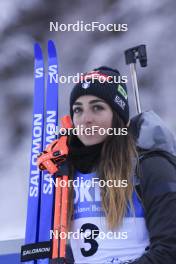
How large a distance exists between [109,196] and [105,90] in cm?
28

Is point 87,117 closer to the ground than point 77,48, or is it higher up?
closer to the ground

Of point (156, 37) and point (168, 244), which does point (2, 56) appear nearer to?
point (156, 37)

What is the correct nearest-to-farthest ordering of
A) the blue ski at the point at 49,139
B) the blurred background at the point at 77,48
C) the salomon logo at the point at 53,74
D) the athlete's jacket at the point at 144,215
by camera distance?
the athlete's jacket at the point at 144,215
the blue ski at the point at 49,139
the salomon logo at the point at 53,74
the blurred background at the point at 77,48

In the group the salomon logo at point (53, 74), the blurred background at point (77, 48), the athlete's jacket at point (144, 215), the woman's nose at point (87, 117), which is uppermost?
the blurred background at point (77, 48)

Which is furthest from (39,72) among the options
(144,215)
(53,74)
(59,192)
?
(144,215)

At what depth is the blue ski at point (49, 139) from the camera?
51.8 inches

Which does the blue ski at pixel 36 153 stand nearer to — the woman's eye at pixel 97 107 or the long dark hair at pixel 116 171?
the long dark hair at pixel 116 171

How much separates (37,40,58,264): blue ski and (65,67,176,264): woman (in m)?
0.33

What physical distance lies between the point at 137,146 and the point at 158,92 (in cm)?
139

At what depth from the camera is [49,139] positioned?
1543 mm

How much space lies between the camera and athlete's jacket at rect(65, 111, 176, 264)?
2.70ft

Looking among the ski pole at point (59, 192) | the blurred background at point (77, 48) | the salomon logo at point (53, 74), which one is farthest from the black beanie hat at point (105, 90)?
the blurred background at point (77, 48)

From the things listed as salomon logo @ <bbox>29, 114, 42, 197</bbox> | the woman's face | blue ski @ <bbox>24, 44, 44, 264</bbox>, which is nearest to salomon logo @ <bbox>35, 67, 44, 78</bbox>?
blue ski @ <bbox>24, 44, 44, 264</bbox>

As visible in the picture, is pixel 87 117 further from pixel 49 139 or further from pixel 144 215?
pixel 49 139
